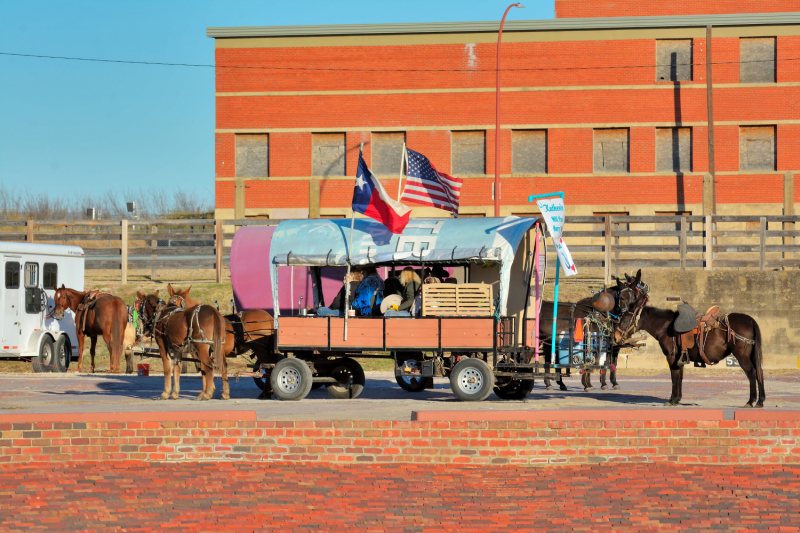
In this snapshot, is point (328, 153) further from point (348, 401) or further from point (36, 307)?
point (348, 401)

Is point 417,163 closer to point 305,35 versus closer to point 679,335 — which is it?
point 679,335

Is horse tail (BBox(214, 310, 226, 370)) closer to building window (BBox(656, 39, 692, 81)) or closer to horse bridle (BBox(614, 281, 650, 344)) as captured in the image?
horse bridle (BBox(614, 281, 650, 344))

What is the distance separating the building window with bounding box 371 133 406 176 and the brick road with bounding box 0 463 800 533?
3424cm

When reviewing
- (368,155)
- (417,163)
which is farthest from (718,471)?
(368,155)

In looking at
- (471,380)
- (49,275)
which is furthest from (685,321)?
(49,275)

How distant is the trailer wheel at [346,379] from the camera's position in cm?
1670

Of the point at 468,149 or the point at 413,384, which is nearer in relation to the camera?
the point at 413,384

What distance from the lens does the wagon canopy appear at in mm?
14836

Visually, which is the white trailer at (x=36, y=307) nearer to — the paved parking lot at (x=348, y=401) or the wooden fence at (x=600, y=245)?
the paved parking lot at (x=348, y=401)

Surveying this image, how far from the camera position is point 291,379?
51.8ft

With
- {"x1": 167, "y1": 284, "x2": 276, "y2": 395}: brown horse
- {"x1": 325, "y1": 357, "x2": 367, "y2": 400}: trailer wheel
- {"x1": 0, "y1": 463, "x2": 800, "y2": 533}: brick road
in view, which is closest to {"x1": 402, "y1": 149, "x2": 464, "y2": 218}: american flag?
{"x1": 325, "y1": 357, "x2": 367, "y2": 400}: trailer wheel

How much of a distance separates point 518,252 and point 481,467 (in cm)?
630

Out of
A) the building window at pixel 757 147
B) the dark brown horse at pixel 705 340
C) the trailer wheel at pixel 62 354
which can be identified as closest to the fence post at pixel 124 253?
the trailer wheel at pixel 62 354

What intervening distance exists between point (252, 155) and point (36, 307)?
22.9m
